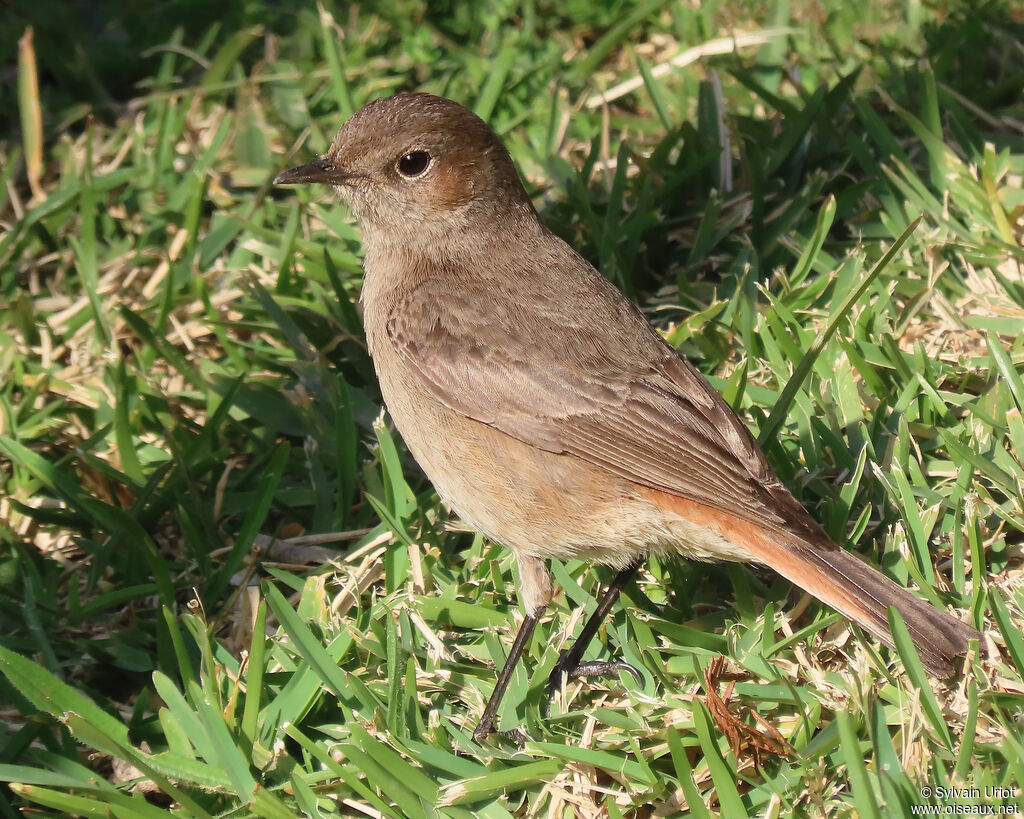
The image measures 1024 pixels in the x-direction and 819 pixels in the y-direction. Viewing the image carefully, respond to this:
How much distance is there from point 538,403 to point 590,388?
184mm

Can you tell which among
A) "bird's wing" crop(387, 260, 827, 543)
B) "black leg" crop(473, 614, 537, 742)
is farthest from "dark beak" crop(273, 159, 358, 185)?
"black leg" crop(473, 614, 537, 742)

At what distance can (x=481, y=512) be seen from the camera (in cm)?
383

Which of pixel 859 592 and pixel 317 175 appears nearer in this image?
pixel 859 592

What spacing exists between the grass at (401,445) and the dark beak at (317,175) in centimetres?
92

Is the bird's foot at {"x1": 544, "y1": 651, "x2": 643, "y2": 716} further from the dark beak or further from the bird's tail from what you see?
the dark beak

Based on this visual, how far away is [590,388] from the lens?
12.6ft

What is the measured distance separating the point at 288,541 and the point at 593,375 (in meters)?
1.47

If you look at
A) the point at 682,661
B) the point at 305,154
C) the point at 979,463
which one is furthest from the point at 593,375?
the point at 305,154

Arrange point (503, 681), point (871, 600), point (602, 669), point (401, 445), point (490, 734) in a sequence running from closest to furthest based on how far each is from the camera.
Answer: point (871, 600), point (490, 734), point (503, 681), point (602, 669), point (401, 445)

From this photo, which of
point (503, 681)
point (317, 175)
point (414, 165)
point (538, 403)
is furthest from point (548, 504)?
point (317, 175)

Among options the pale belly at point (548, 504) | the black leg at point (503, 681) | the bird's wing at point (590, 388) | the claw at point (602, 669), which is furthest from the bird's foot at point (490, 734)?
the bird's wing at point (590, 388)

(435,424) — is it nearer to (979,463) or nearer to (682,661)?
(682,661)

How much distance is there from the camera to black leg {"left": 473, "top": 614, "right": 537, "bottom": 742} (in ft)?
12.0

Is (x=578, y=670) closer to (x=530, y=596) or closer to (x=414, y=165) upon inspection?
(x=530, y=596)
